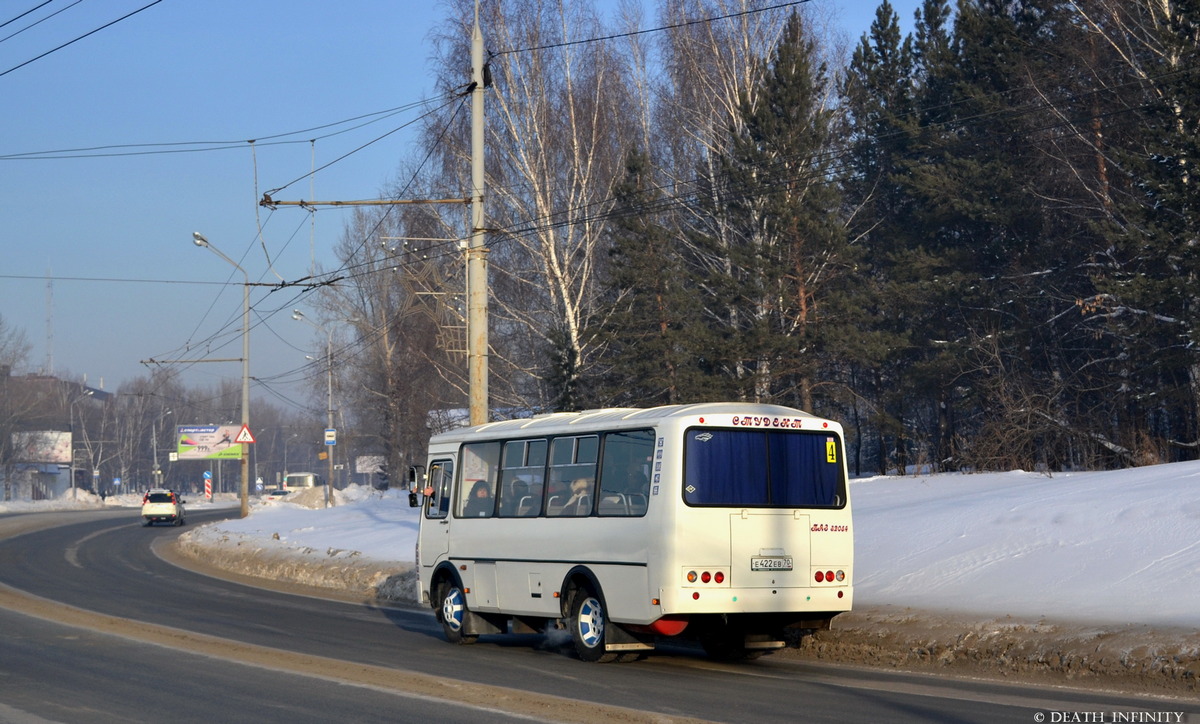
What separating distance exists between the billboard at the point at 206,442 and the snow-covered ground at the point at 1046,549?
73310 mm

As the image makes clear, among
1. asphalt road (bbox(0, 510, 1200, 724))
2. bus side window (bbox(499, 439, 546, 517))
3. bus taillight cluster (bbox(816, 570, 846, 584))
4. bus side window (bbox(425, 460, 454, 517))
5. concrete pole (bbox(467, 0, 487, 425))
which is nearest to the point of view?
asphalt road (bbox(0, 510, 1200, 724))

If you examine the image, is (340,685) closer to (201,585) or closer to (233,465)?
(201,585)

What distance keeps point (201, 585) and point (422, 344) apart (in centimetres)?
3679

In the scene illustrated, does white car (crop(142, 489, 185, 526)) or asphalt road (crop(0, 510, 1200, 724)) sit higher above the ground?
asphalt road (crop(0, 510, 1200, 724))

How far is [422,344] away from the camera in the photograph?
61375mm

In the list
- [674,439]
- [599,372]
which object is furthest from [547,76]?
[674,439]

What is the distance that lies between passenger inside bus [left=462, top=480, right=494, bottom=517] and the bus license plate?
13.3 ft

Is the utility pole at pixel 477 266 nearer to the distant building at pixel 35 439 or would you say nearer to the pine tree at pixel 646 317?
the pine tree at pixel 646 317

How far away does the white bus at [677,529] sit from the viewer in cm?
1205

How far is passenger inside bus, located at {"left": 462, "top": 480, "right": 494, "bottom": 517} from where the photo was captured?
15.2 metres

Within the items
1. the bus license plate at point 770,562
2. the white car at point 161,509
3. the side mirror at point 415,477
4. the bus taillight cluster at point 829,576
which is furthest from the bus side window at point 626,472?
the white car at point 161,509

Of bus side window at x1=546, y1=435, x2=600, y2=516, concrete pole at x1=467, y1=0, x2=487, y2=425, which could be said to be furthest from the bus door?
concrete pole at x1=467, y1=0, x2=487, y2=425

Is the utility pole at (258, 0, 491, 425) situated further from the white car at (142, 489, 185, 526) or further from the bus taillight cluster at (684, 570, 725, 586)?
the white car at (142, 489, 185, 526)

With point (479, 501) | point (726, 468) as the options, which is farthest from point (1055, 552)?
point (479, 501)
